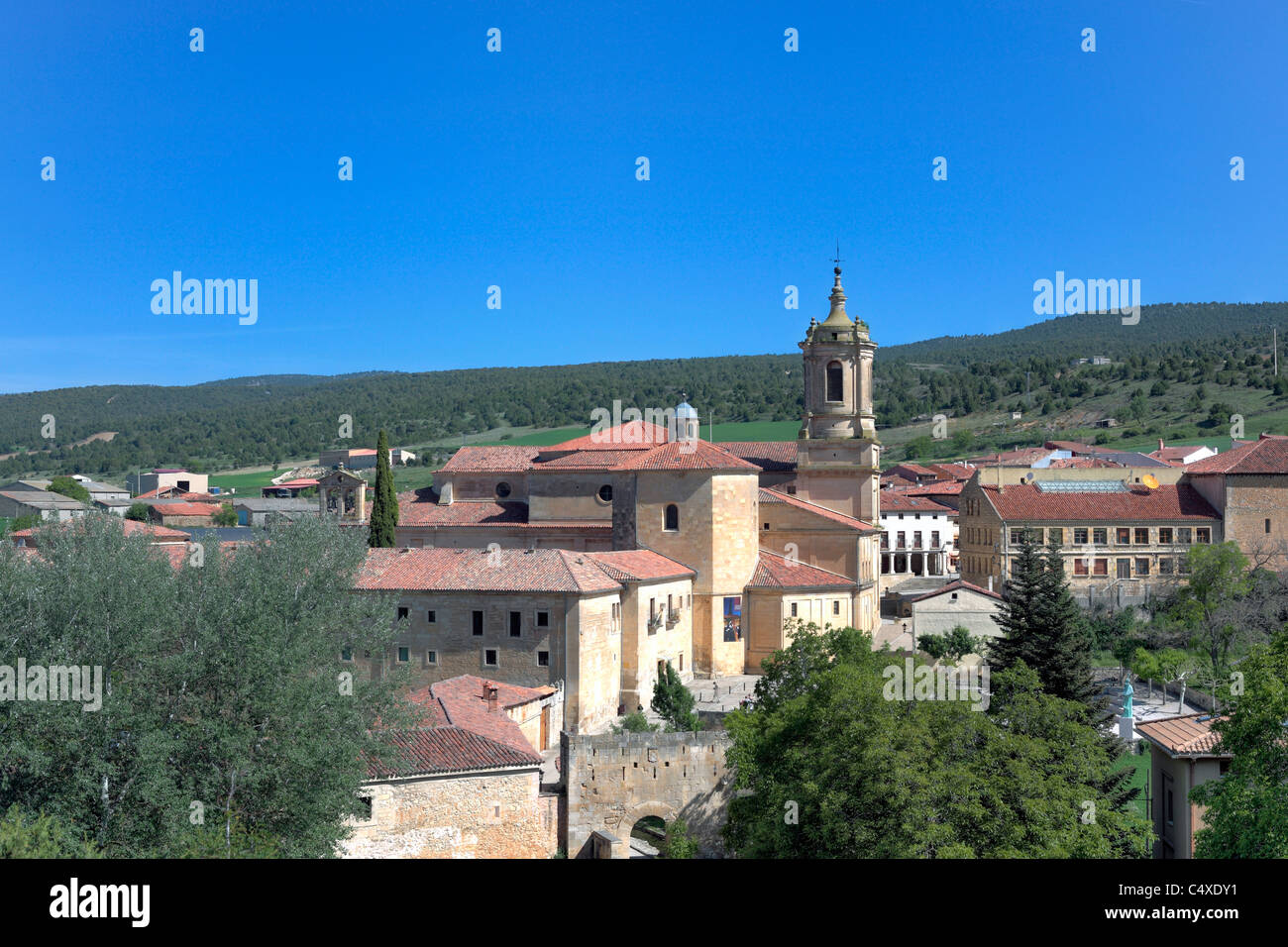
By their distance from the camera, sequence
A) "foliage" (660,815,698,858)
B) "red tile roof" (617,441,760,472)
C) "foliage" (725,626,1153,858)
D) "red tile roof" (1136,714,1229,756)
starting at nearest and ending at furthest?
1. "foliage" (725,626,1153,858)
2. "red tile roof" (1136,714,1229,756)
3. "foliage" (660,815,698,858)
4. "red tile roof" (617,441,760,472)

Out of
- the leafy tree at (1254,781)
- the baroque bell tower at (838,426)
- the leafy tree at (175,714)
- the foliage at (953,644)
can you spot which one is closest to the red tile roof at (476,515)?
the baroque bell tower at (838,426)

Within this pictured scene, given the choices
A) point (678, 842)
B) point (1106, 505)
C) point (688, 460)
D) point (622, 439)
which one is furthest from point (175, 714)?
point (1106, 505)

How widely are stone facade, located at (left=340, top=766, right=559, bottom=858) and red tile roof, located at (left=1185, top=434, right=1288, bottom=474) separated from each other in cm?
5073

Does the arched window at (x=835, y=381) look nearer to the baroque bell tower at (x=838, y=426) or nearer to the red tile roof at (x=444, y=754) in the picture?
the baroque bell tower at (x=838, y=426)

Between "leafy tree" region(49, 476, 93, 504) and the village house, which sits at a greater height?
"leafy tree" region(49, 476, 93, 504)

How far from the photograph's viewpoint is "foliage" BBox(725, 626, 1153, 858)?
19.5m

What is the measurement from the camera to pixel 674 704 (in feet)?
112

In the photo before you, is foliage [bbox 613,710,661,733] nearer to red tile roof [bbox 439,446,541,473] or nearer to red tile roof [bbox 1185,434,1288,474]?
red tile roof [bbox 439,446,541,473]

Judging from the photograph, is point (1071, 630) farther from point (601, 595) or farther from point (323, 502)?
point (323, 502)

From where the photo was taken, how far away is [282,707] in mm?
20938

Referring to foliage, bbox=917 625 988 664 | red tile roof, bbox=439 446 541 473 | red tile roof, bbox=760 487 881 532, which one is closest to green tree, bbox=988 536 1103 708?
foliage, bbox=917 625 988 664

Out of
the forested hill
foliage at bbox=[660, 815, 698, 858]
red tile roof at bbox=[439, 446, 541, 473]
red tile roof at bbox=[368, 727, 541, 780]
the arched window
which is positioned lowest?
Result: foliage at bbox=[660, 815, 698, 858]

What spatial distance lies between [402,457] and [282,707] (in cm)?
12276
